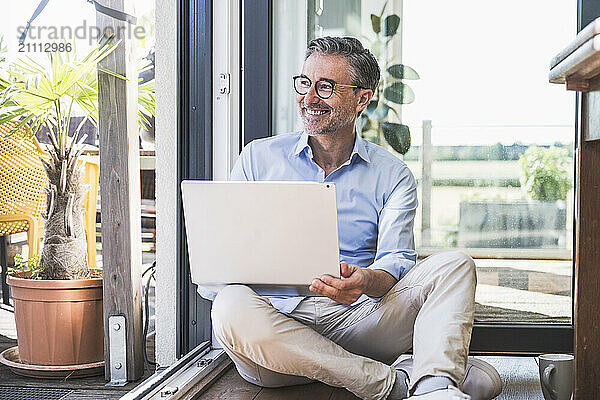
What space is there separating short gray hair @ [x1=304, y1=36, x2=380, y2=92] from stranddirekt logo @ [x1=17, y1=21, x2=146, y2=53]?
0.62 meters

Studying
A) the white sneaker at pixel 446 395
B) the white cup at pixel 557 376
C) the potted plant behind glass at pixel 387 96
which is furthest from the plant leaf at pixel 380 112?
the white sneaker at pixel 446 395

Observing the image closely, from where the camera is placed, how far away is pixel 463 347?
6.20 ft

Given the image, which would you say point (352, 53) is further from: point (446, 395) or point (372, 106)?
point (446, 395)

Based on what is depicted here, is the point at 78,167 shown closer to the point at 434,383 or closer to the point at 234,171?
the point at 234,171

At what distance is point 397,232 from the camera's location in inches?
85.7

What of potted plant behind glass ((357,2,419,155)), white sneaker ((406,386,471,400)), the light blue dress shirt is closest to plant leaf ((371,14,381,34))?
potted plant behind glass ((357,2,419,155))

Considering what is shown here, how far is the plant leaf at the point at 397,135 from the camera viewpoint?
2771 mm

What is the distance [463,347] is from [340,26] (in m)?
1.30

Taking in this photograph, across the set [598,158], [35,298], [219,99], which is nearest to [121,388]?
[35,298]

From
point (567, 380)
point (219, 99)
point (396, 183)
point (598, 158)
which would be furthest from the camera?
point (219, 99)

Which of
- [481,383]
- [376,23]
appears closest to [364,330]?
[481,383]

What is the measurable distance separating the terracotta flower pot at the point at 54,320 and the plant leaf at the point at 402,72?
1217 mm

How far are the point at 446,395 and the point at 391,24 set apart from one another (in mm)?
1403

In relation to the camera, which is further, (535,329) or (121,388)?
(535,329)
